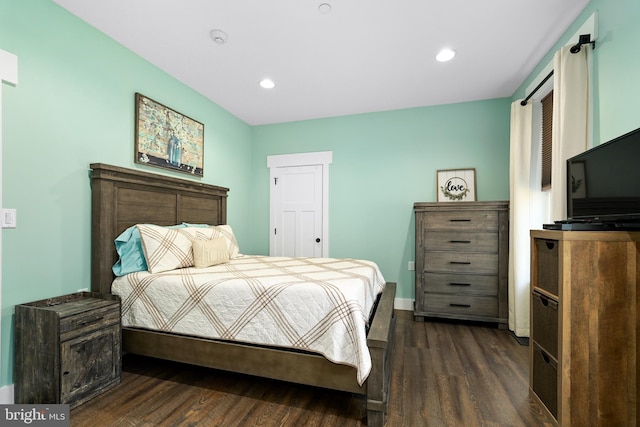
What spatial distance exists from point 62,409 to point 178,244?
3.85 feet

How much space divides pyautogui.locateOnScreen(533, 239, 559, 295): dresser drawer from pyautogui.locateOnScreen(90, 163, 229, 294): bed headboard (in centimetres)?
294

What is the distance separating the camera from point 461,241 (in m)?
3.05

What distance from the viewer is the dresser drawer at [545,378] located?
1.49 metres

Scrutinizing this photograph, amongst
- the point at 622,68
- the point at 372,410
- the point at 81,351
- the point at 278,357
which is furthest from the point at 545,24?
the point at 81,351

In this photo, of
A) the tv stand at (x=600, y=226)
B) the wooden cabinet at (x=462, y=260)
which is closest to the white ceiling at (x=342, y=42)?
the wooden cabinet at (x=462, y=260)

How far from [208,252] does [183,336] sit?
29.3 inches

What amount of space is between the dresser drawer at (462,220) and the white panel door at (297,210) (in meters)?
1.53

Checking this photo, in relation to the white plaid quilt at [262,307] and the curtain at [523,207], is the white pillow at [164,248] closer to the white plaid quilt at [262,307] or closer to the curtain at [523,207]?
the white plaid quilt at [262,307]

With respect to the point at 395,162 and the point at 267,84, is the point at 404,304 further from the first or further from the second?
the point at 267,84

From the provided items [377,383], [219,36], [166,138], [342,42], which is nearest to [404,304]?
[377,383]

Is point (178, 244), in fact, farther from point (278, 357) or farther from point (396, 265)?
point (396, 265)

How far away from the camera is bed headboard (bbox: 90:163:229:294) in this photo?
6.80ft

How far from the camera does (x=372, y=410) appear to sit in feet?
4.88

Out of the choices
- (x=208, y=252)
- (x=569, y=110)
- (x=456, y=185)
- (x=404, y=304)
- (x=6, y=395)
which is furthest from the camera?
(x=404, y=304)
